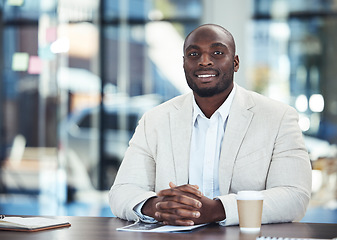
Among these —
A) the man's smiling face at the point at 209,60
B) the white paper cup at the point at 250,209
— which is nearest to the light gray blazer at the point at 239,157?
the man's smiling face at the point at 209,60

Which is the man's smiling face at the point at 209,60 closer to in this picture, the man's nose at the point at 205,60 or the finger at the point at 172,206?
the man's nose at the point at 205,60

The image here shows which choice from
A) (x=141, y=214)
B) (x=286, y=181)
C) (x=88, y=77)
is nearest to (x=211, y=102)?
(x=286, y=181)

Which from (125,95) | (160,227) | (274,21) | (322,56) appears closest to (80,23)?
(125,95)

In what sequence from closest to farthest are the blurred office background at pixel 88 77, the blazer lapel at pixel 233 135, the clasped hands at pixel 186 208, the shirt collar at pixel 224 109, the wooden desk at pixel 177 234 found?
1. the wooden desk at pixel 177 234
2. the clasped hands at pixel 186 208
3. the blazer lapel at pixel 233 135
4. the shirt collar at pixel 224 109
5. the blurred office background at pixel 88 77

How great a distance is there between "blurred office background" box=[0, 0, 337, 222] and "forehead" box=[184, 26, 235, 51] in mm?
4989

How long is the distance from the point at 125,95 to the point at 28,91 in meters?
Result: 1.26

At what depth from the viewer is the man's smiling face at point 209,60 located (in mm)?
2238

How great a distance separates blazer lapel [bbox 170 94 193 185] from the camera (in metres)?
2.25

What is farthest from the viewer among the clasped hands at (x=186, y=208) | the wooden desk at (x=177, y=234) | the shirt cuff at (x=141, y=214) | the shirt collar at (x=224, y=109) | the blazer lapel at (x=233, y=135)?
the shirt collar at (x=224, y=109)

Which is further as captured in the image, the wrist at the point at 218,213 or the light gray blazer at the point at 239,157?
the light gray blazer at the point at 239,157

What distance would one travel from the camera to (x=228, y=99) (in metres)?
2.32

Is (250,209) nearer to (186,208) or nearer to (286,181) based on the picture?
(186,208)

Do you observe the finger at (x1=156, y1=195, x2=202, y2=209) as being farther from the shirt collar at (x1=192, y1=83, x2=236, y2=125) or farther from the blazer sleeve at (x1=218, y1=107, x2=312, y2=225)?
the shirt collar at (x1=192, y1=83, x2=236, y2=125)

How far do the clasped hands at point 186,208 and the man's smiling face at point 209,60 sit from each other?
0.48 m
